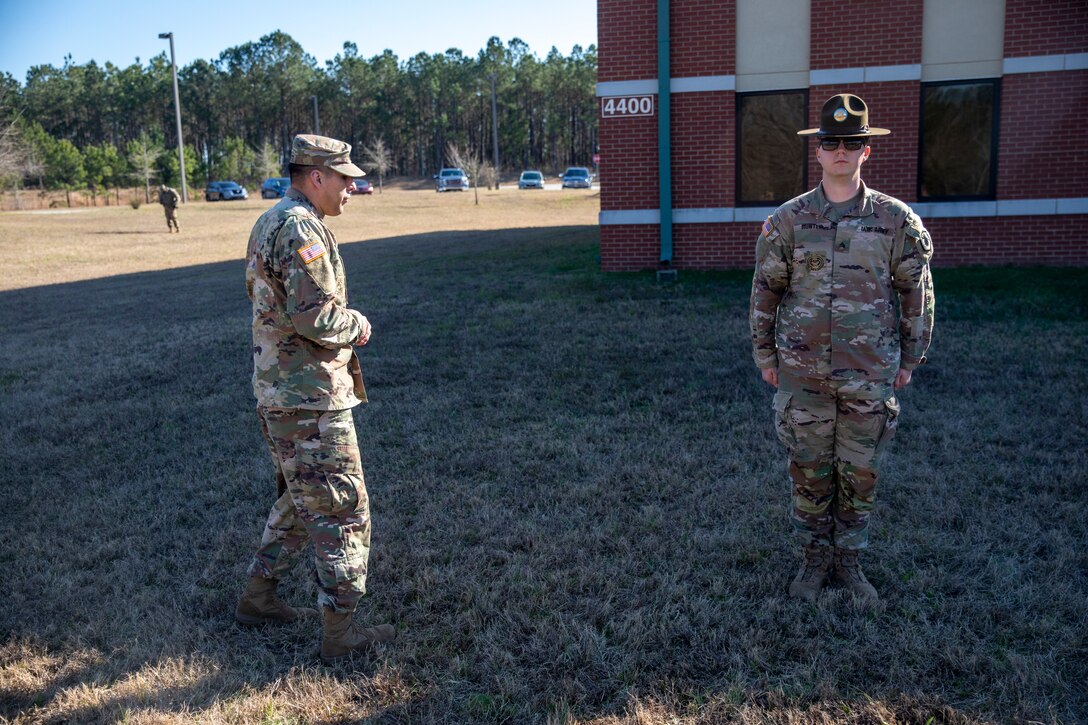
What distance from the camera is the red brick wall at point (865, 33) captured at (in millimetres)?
12539

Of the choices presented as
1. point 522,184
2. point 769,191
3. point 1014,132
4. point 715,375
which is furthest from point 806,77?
point 522,184

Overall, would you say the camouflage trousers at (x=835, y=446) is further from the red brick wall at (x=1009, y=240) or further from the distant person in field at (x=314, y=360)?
the red brick wall at (x=1009, y=240)

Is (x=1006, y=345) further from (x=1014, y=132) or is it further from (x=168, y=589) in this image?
(x=168, y=589)

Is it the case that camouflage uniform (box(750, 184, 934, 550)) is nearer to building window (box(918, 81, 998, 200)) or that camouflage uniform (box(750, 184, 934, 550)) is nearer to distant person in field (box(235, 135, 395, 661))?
distant person in field (box(235, 135, 395, 661))

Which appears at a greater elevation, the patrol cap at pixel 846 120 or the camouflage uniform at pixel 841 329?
the patrol cap at pixel 846 120

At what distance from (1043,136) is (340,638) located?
12.8m


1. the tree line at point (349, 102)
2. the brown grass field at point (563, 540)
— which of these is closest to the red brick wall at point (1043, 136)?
the brown grass field at point (563, 540)

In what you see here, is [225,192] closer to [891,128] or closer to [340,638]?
[891,128]

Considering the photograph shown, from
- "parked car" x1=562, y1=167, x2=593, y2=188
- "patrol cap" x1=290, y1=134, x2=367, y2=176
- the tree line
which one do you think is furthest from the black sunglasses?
the tree line

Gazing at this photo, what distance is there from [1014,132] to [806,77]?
9.96 feet

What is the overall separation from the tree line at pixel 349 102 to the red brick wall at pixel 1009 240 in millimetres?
82322

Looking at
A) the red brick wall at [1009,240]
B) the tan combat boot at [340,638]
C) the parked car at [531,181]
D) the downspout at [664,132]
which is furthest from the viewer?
the parked car at [531,181]

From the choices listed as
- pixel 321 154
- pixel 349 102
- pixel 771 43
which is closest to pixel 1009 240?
pixel 771 43

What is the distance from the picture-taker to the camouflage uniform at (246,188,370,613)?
3.33 meters
